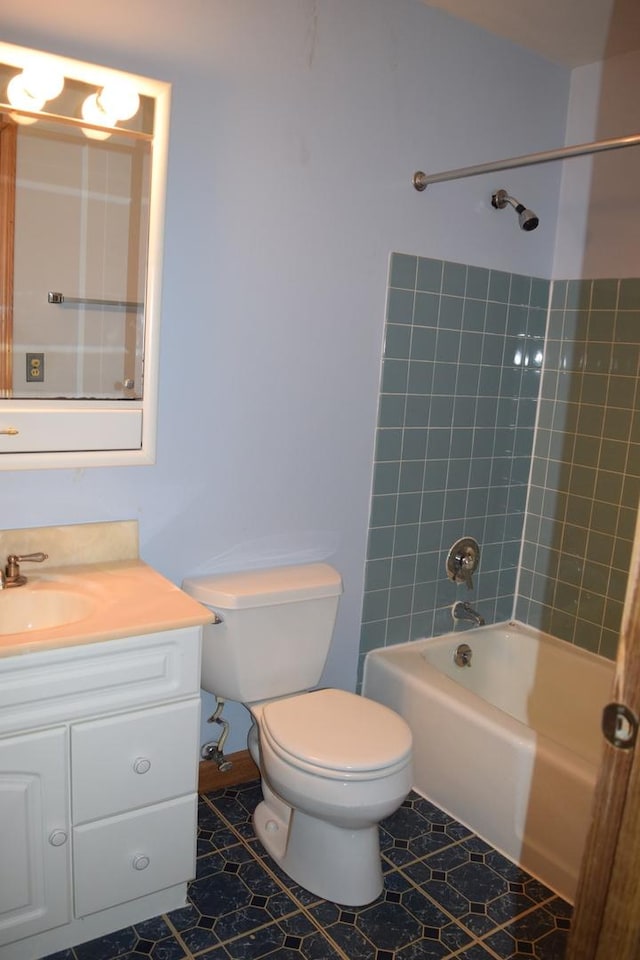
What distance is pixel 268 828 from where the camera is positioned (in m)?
2.22

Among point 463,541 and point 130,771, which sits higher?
point 463,541

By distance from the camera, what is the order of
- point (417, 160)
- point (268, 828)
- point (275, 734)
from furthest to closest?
1. point (417, 160)
2. point (268, 828)
3. point (275, 734)

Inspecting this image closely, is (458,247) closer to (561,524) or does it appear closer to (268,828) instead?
(561,524)

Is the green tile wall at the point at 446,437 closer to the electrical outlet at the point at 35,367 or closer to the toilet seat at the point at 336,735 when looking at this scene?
the toilet seat at the point at 336,735

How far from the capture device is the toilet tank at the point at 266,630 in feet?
7.07

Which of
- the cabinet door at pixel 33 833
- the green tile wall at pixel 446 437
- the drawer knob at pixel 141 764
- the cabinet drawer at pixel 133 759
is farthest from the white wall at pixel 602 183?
the cabinet door at pixel 33 833

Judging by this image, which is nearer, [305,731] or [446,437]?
[305,731]

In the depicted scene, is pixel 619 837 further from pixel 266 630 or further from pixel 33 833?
pixel 266 630

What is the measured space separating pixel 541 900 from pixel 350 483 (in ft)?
4.16

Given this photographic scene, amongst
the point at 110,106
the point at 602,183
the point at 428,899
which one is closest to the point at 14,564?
the point at 110,106

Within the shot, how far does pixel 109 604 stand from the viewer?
181cm

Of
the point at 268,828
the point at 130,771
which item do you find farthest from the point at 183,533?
the point at 268,828

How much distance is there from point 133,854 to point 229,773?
67 centimetres

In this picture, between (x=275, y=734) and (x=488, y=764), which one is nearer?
(x=275, y=734)
